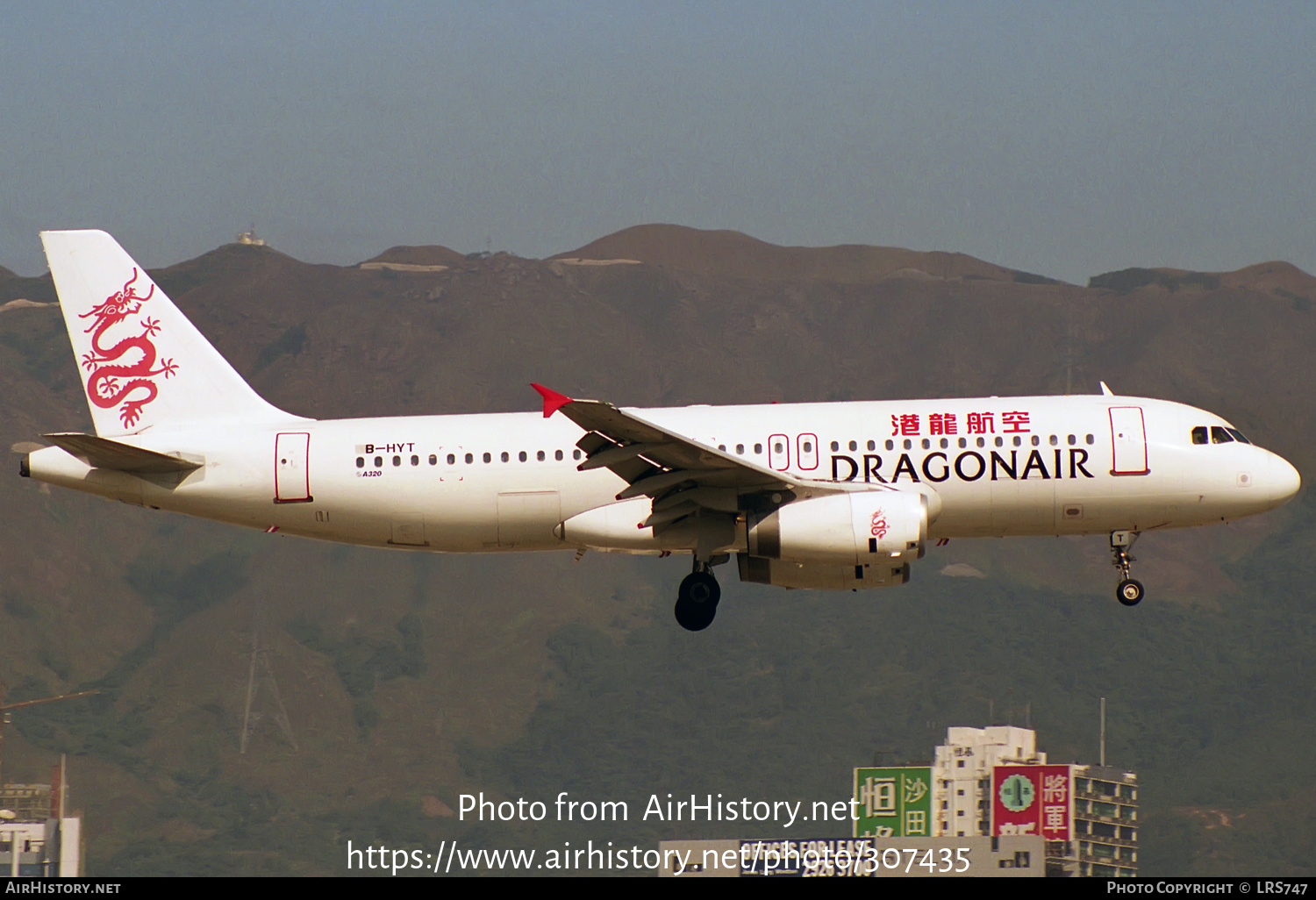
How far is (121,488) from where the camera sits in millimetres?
38250

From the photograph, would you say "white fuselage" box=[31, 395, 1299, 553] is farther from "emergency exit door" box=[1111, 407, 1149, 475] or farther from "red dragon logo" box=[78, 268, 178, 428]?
"red dragon logo" box=[78, 268, 178, 428]

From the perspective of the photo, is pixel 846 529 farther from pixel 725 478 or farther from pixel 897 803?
pixel 897 803

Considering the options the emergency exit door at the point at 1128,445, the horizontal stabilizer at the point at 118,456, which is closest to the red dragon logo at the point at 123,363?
the horizontal stabilizer at the point at 118,456

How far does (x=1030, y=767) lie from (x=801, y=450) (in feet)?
317

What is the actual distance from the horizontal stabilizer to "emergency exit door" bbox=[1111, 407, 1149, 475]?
767 inches

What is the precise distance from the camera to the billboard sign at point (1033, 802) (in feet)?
419

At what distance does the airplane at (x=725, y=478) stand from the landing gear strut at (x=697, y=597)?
0.05m

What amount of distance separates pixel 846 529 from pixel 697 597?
4475 millimetres

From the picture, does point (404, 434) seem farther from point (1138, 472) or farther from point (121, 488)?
point (1138, 472)

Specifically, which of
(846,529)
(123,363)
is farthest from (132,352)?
(846,529)

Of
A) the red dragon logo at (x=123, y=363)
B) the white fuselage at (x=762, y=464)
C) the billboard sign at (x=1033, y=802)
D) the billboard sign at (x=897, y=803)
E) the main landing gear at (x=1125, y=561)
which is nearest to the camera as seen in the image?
the white fuselage at (x=762, y=464)

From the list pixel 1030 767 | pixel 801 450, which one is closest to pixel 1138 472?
pixel 801 450

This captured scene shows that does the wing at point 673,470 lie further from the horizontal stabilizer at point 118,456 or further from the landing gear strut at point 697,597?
the horizontal stabilizer at point 118,456

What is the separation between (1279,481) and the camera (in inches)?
1515
